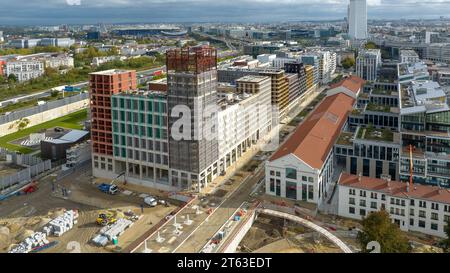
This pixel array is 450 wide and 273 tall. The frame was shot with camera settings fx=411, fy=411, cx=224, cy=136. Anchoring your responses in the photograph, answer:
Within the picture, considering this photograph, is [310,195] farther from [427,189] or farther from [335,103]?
[335,103]

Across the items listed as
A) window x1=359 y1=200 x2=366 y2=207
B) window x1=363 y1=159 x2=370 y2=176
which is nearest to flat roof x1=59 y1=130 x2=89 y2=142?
window x1=363 y1=159 x2=370 y2=176

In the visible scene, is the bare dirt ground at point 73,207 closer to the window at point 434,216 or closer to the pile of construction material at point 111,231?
the pile of construction material at point 111,231

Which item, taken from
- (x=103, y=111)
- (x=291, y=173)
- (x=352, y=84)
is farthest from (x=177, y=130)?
(x=352, y=84)

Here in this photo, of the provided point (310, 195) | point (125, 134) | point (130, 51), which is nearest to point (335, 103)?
point (310, 195)

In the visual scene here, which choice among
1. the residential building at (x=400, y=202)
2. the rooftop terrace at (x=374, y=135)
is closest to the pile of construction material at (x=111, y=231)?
the residential building at (x=400, y=202)

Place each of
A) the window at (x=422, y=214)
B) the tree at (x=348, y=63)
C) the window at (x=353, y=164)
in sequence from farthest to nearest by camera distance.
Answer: the tree at (x=348, y=63) → the window at (x=353, y=164) → the window at (x=422, y=214)

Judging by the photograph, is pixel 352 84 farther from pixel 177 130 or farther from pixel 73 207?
pixel 73 207

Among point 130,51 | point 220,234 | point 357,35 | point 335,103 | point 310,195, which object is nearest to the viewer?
point 220,234
